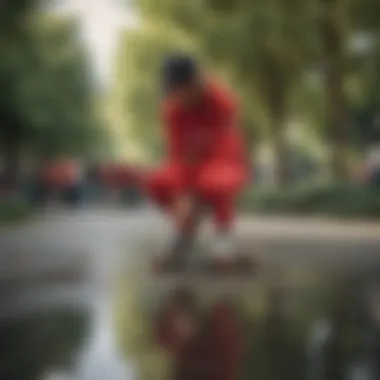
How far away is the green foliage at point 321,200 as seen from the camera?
1.32 meters

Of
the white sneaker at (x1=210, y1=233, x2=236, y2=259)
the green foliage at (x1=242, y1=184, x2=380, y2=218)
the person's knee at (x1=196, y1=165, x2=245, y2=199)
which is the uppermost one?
the person's knee at (x1=196, y1=165, x2=245, y2=199)

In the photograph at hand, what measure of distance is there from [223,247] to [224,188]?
99 millimetres

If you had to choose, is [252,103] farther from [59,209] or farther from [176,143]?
[59,209]

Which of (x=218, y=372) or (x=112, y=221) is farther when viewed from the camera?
(x=112, y=221)

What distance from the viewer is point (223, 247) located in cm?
133

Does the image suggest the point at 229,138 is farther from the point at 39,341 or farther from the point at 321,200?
the point at 39,341

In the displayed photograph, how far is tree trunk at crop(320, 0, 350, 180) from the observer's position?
1.33m

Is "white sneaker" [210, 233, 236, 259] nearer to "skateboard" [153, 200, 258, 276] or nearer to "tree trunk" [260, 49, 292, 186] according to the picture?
"skateboard" [153, 200, 258, 276]

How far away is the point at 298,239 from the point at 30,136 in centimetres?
49

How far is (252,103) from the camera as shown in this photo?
1331mm

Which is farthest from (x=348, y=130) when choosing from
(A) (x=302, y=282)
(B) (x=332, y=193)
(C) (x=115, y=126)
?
(C) (x=115, y=126)

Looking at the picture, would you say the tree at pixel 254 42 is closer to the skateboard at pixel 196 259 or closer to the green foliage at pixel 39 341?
the skateboard at pixel 196 259

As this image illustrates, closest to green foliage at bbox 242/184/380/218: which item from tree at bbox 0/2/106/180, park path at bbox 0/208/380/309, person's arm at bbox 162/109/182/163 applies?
park path at bbox 0/208/380/309

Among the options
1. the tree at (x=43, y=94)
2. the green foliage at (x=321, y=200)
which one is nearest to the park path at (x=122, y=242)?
the green foliage at (x=321, y=200)
